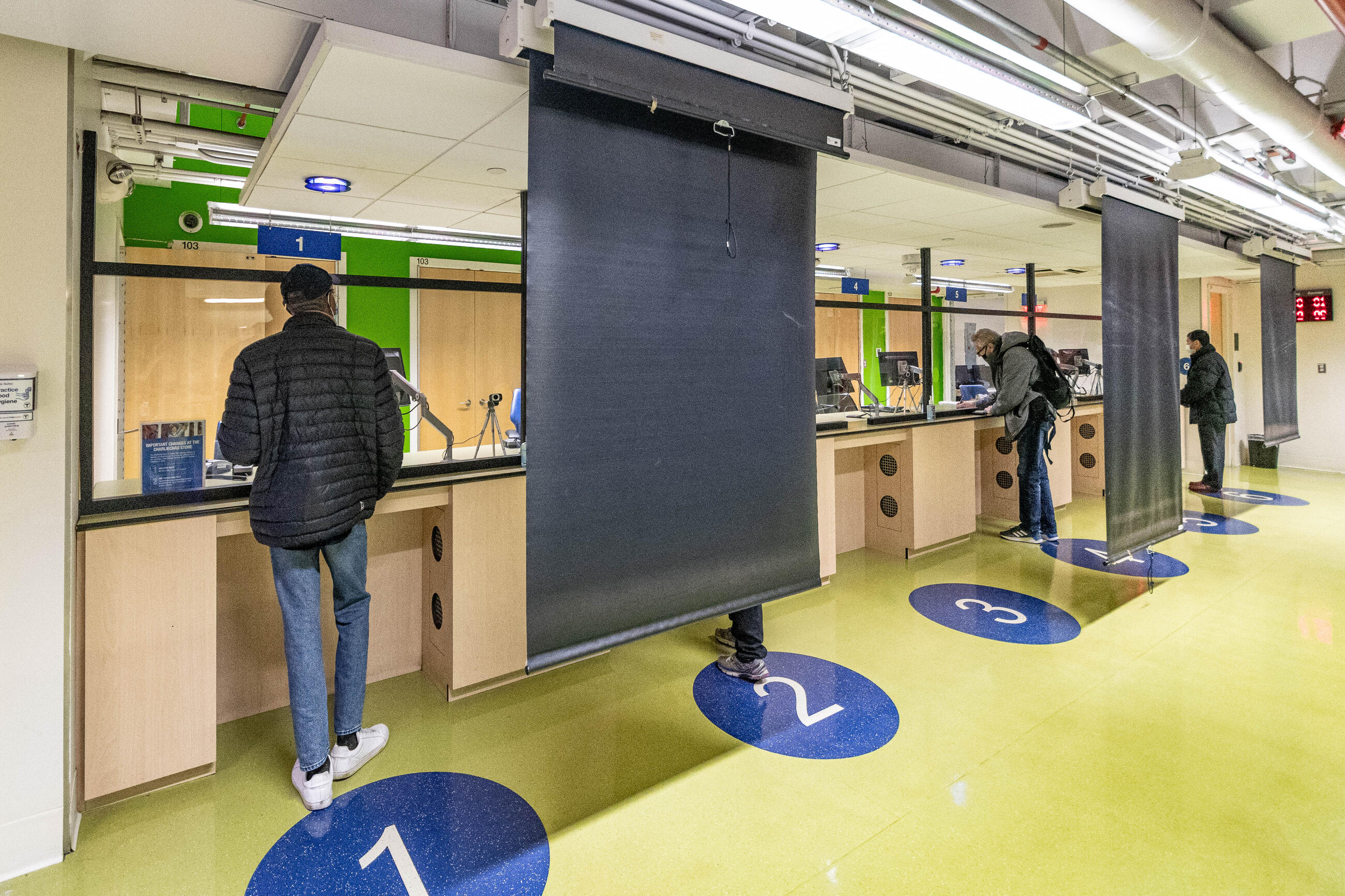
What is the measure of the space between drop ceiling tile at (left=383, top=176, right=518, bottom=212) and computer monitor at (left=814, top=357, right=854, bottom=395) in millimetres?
2673

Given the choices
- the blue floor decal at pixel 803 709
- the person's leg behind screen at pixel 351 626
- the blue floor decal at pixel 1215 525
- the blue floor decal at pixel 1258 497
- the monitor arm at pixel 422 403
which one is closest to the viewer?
the person's leg behind screen at pixel 351 626

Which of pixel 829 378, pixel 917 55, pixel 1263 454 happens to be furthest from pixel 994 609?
pixel 1263 454

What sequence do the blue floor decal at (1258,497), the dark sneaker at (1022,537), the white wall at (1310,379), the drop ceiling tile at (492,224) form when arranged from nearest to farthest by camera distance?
the drop ceiling tile at (492,224), the dark sneaker at (1022,537), the blue floor decal at (1258,497), the white wall at (1310,379)

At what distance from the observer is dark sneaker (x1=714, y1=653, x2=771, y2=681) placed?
3.01 m

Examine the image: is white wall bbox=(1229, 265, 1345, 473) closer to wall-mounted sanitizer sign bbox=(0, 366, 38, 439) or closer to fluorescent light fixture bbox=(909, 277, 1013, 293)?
fluorescent light fixture bbox=(909, 277, 1013, 293)

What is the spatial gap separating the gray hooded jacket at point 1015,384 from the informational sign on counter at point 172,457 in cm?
504

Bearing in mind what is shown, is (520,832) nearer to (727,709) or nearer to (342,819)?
(342,819)

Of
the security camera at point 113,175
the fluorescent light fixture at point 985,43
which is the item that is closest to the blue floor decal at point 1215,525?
the fluorescent light fixture at point 985,43

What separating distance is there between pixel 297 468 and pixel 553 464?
0.82m

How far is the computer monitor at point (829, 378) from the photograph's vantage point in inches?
206

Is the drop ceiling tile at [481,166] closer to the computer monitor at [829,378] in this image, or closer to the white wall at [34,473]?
the white wall at [34,473]

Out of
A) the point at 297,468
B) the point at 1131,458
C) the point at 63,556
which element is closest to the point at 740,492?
the point at 297,468

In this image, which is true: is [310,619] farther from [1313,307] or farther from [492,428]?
[1313,307]

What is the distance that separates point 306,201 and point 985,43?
13.1 feet
